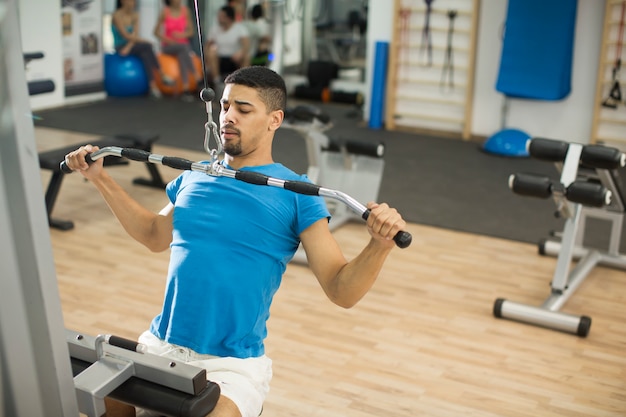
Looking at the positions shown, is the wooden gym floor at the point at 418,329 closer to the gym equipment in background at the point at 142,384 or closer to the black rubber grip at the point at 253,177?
the gym equipment in background at the point at 142,384

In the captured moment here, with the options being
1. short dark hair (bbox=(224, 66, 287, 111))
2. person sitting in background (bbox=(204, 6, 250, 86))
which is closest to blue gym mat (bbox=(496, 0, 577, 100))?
person sitting in background (bbox=(204, 6, 250, 86))

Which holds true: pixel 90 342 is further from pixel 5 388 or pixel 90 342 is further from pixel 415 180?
pixel 415 180

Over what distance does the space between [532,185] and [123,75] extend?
5.73 m

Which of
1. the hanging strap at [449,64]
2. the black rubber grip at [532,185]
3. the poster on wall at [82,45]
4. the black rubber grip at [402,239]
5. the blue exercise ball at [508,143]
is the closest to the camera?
the black rubber grip at [402,239]

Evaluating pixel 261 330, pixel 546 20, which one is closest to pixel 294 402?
pixel 261 330

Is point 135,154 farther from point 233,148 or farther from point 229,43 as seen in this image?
point 229,43

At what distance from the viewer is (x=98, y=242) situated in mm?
4141

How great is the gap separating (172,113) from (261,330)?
5891 millimetres

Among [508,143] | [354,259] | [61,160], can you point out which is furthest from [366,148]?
[354,259]

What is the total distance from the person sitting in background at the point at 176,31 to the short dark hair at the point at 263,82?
257 inches

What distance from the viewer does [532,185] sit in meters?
3.34

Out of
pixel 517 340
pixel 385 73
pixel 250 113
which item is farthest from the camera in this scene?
pixel 385 73

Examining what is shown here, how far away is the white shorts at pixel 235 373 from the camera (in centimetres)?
175

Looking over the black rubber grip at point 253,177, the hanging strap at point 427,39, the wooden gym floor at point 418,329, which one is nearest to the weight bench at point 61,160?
the wooden gym floor at point 418,329
